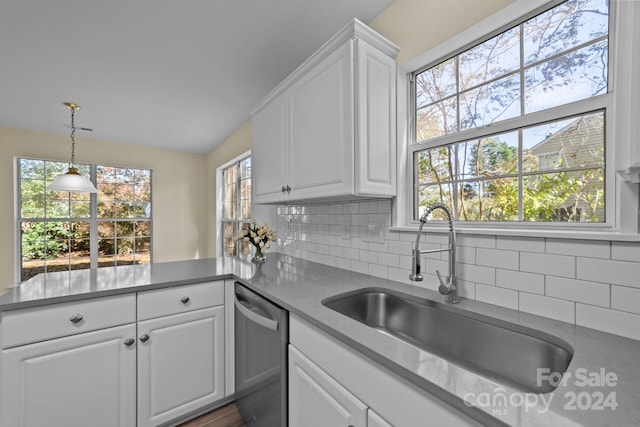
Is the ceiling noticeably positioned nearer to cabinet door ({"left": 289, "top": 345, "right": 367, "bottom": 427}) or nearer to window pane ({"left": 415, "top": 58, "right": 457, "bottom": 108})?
window pane ({"left": 415, "top": 58, "right": 457, "bottom": 108})

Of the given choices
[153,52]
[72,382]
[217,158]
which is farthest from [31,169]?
[72,382]

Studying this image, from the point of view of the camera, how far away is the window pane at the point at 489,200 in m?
1.18

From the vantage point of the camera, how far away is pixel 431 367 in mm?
667

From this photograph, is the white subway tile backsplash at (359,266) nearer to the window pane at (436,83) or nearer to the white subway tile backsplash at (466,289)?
the white subway tile backsplash at (466,289)

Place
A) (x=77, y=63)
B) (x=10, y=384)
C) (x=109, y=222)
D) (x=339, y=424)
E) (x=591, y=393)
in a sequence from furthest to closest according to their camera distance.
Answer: (x=109, y=222)
(x=77, y=63)
(x=10, y=384)
(x=339, y=424)
(x=591, y=393)

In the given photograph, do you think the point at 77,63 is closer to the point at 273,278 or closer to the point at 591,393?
the point at 273,278

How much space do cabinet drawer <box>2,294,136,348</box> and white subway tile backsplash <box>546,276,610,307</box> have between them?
6.18ft

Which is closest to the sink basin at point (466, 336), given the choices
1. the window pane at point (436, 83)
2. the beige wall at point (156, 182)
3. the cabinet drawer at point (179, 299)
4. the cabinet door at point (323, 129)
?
the cabinet door at point (323, 129)

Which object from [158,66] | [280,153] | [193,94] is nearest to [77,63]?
[158,66]

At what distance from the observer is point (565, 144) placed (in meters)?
1.04

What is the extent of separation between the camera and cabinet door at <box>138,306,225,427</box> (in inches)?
58.6

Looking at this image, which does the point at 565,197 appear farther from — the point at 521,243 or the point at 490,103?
the point at 490,103

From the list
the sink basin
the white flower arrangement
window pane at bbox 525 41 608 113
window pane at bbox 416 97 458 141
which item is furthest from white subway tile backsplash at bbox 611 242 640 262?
the white flower arrangement

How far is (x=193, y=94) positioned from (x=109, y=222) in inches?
114
